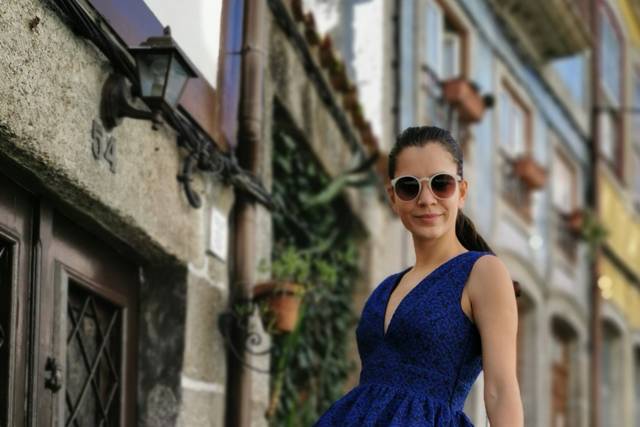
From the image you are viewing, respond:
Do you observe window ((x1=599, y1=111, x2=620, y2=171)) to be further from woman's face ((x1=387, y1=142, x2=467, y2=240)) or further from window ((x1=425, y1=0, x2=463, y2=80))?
woman's face ((x1=387, y1=142, x2=467, y2=240))

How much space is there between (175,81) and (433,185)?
5.97ft

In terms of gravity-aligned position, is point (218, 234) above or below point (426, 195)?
above

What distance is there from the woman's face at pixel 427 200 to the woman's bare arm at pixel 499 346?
0.22m

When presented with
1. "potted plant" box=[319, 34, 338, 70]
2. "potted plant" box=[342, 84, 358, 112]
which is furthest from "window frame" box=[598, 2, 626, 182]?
"potted plant" box=[319, 34, 338, 70]

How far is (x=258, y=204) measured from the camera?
697cm

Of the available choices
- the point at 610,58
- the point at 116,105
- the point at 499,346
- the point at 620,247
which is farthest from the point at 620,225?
the point at 499,346

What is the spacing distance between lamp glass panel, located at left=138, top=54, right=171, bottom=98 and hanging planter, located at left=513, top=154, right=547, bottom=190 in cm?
937

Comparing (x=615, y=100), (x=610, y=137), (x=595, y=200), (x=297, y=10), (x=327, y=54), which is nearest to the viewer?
(x=297, y=10)

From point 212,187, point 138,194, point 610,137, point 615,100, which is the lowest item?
point 138,194

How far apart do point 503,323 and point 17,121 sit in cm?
160

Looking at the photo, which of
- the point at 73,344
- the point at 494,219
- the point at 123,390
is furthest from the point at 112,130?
the point at 494,219

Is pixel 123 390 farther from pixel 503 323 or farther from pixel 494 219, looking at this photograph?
pixel 494 219

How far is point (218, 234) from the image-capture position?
253 inches

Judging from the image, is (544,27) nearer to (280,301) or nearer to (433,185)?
(280,301)
